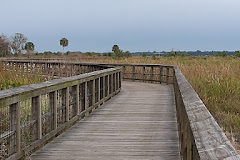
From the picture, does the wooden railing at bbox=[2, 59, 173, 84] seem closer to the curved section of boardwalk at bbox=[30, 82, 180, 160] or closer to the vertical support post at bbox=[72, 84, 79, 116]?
the curved section of boardwalk at bbox=[30, 82, 180, 160]

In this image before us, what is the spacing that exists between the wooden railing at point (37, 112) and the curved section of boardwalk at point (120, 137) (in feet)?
0.60

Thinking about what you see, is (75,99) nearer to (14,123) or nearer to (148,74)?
(14,123)

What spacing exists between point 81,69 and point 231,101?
36.0ft

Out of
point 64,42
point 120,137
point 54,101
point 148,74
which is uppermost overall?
point 64,42

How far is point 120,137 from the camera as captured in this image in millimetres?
5984

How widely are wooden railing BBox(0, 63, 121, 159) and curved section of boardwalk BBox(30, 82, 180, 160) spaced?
182mm

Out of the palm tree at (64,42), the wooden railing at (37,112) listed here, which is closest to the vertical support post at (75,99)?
the wooden railing at (37,112)

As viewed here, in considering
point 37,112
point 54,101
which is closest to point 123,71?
point 54,101

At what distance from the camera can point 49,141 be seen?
5.73m

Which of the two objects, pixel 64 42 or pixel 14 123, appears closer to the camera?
pixel 14 123

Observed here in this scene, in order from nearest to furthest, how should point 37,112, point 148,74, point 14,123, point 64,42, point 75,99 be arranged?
point 14,123, point 37,112, point 75,99, point 148,74, point 64,42

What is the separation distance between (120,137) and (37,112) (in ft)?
5.15

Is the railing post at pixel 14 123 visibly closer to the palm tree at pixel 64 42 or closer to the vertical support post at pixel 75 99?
the vertical support post at pixel 75 99

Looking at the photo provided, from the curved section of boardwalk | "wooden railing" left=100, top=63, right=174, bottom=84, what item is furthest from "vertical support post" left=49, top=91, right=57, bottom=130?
"wooden railing" left=100, top=63, right=174, bottom=84
